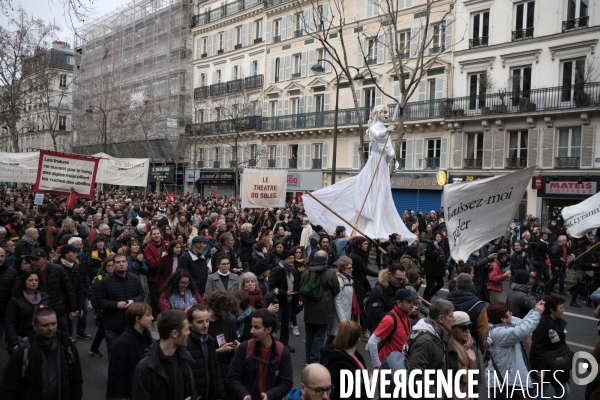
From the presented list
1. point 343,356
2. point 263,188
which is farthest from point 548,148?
point 343,356

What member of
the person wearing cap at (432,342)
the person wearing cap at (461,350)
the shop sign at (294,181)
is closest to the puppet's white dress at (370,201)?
the person wearing cap at (461,350)

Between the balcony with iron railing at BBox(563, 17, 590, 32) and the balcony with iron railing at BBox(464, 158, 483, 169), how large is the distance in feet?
21.6

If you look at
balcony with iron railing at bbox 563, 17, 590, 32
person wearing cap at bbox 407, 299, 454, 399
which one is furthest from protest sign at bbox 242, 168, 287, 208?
balcony with iron railing at bbox 563, 17, 590, 32

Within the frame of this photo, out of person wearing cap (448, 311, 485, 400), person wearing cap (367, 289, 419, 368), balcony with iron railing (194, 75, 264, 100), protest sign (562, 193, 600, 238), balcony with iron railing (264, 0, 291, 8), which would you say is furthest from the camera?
balcony with iron railing (194, 75, 264, 100)

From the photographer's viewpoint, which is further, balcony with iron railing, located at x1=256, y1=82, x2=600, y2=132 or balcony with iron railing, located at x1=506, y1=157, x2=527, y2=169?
balcony with iron railing, located at x1=506, y1=157, x2=527, y2=169

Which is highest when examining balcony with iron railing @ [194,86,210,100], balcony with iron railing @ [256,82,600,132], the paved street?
balcony with iron railing @ [194,86,210,100]

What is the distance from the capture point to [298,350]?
8008mm

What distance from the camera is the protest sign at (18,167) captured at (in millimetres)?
18984

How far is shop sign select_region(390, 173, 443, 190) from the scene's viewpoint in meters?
28.3

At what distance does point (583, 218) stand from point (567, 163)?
1503 cm

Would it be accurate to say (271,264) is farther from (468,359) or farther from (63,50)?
(63,50)

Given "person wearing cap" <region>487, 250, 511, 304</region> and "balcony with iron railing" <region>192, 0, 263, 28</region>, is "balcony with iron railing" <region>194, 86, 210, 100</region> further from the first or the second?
"person wearing cap" <region>487, 250, 511, 304</region>

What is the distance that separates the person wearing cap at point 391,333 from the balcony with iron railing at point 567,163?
831 inches

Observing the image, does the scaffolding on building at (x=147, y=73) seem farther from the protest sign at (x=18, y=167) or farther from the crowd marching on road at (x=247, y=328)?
the crowd marching on road at (x=247, y=328)
